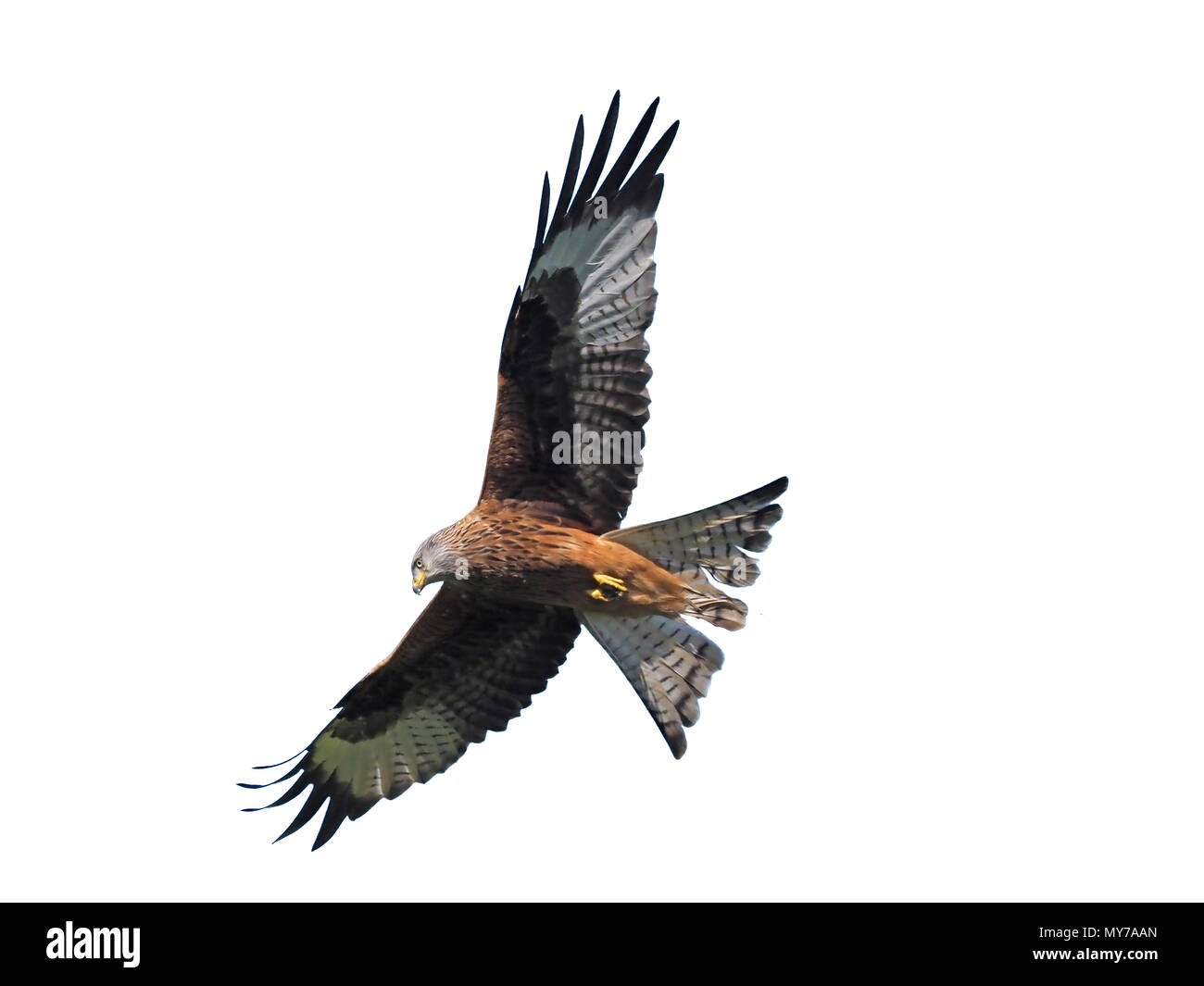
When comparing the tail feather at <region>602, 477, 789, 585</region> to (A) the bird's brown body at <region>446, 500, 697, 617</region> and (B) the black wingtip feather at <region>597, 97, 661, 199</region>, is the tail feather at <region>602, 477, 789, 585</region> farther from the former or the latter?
(B) the black wingtip feather at <region>597, 97, 661, 199</region>

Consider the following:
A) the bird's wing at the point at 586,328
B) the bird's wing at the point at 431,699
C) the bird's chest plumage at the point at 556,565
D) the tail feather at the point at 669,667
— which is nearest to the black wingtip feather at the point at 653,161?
the bird's wing at the point at 586,328

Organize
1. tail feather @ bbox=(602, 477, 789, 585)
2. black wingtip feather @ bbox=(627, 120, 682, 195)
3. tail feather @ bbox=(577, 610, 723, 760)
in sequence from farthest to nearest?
tail feather @ bbox=(577, 610, 723, 760), tail feather @ bbox=(602, 477, 789, 585), black wingtip feather @ bbox=(627, 120, 682, 195)

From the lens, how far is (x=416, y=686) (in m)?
10.9

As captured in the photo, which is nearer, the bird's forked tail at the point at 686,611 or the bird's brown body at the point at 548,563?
the bird's brown body at the point at 548,563

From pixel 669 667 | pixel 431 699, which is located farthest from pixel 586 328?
pixel 431 699

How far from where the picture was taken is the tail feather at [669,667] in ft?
33.7

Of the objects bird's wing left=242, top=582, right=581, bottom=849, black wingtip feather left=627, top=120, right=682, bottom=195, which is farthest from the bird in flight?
bird's wing left=242, top=582, right=581, bottom=849

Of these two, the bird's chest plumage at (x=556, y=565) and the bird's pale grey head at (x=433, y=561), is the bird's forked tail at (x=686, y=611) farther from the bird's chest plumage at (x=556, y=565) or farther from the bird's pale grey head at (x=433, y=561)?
the bird's pale grey head at (x=433, y=561)

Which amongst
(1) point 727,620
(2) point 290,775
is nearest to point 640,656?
(1) point 727,620

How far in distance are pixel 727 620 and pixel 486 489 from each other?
4.78 feet

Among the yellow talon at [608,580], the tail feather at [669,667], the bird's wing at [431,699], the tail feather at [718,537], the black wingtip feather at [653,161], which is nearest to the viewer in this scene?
the black wingtip feather at [653,161]

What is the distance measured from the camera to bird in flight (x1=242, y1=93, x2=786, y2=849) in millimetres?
9648

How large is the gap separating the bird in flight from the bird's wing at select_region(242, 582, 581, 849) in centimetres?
29

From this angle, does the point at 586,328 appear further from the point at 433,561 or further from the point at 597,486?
the point at 433,561
